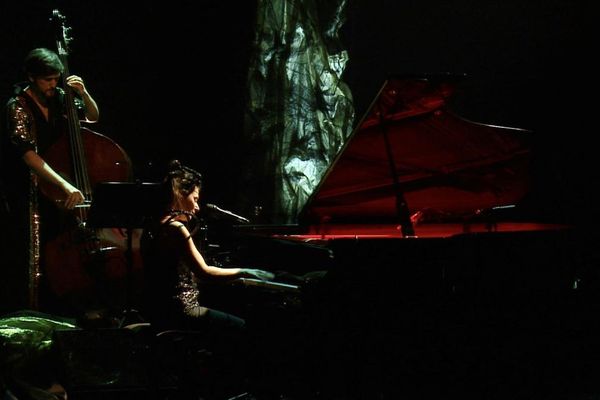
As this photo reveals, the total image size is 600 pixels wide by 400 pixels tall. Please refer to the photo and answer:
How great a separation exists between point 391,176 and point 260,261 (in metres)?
1.15

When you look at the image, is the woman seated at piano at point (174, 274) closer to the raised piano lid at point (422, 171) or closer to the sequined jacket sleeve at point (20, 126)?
the raised piano lid at point (422, 171)

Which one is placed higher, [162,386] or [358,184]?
[358,184]

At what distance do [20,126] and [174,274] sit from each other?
4.99 ft

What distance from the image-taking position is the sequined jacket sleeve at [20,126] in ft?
14.6

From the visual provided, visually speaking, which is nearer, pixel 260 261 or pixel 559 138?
pixel 260 261

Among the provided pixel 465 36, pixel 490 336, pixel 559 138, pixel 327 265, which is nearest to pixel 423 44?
pixel 465 36

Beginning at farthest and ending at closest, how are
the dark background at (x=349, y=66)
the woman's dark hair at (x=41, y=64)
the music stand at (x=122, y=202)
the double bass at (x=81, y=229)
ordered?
the dark background at (x=349, y=66), the woman's dark hair at (x=41, y=64), the double bass at (x=81, y=229), the music stand at (x=122, y=202)

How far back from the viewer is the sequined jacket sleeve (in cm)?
445

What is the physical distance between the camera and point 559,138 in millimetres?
6816

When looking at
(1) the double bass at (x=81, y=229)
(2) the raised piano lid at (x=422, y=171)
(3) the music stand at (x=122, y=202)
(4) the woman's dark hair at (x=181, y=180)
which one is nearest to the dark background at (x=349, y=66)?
(2) the raised piano lid at (x=422, y=171)

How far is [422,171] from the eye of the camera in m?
4.77

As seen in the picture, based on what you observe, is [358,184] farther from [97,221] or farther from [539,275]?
[97,221]

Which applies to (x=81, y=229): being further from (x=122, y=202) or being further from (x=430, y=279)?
(x=430, y=279)

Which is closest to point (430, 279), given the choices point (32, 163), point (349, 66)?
point (32, 163)
